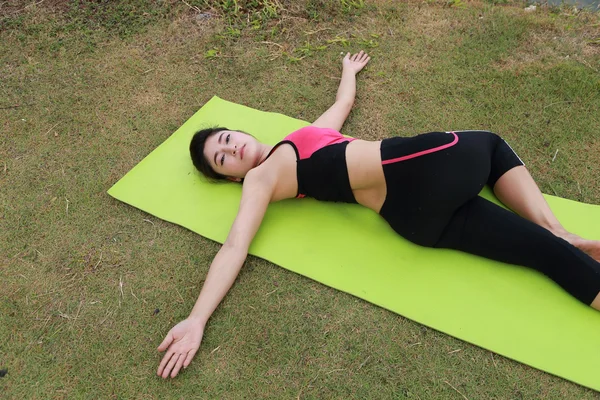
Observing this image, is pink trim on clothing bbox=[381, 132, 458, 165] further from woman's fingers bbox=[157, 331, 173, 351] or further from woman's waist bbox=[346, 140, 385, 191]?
woman's fingers bbox=[157, 331, 173, 351]

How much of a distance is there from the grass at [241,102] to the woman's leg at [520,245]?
1.67ft

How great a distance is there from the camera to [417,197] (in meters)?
2.42

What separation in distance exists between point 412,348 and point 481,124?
1853 mm

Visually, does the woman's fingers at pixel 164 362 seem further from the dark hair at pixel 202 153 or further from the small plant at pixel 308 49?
the small plant at pixel 308 49

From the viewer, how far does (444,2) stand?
14.1 feet

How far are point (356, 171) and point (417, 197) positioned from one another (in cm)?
38

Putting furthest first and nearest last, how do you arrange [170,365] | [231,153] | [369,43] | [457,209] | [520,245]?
[369,43] < [231,153] < [457,209] < [520,245] < [170,365]

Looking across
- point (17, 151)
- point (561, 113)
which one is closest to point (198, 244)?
point (17, 151)

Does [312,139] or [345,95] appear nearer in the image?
[312,139]

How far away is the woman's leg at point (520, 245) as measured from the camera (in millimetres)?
2221

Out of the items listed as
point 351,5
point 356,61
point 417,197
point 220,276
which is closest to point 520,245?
point 417,197

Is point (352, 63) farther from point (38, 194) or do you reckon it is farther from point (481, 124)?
point (38, 194)

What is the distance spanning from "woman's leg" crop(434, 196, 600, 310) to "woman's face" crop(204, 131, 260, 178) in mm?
1269

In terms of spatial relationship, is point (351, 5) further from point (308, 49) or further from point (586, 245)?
point (586, 245)
